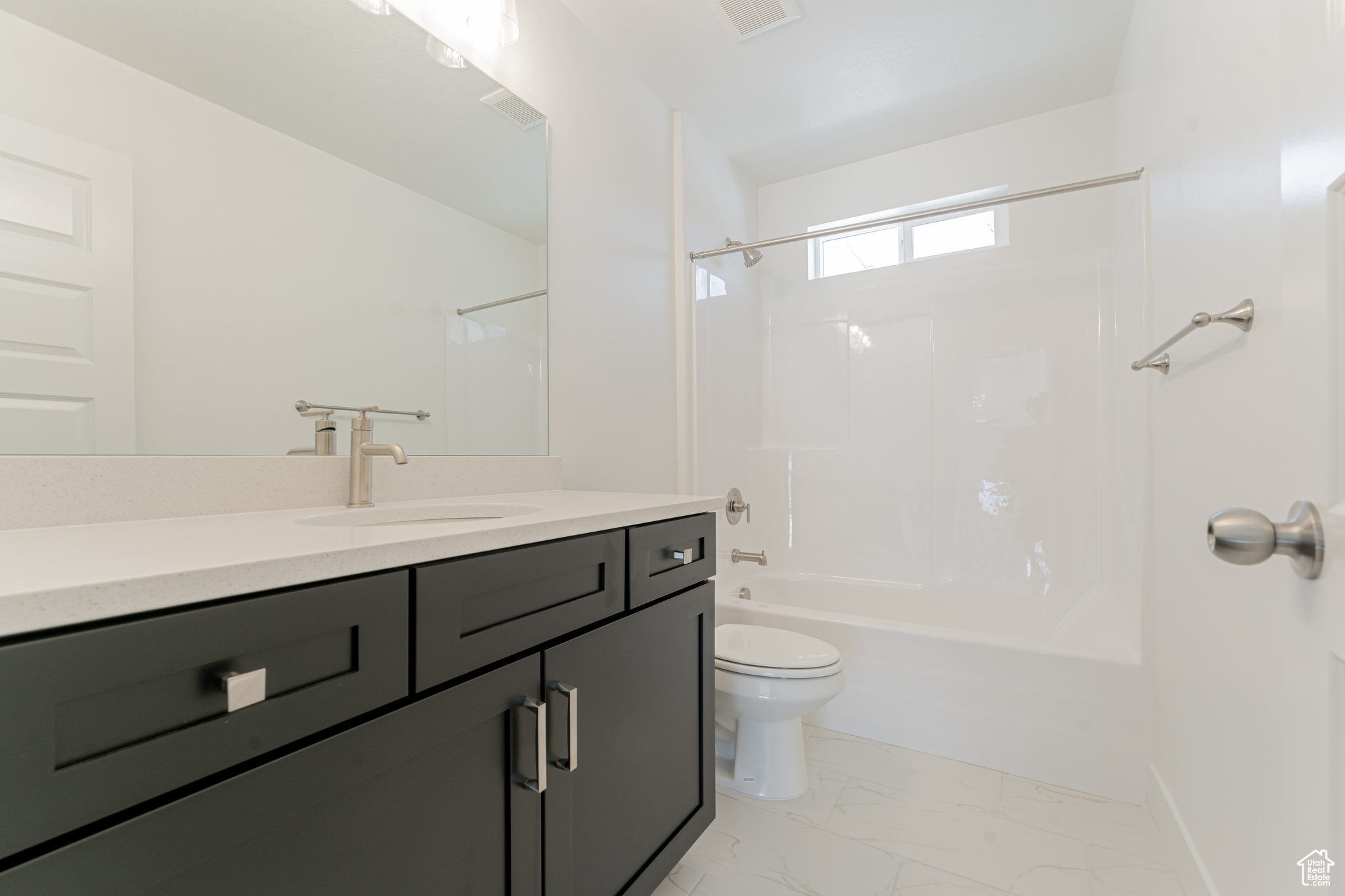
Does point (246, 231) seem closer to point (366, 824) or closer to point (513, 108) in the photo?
point (513, 108)

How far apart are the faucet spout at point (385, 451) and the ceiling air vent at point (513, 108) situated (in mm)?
1018

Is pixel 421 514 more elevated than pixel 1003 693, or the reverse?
pixel 421 514

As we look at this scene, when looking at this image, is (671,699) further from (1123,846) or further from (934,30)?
(934,30)

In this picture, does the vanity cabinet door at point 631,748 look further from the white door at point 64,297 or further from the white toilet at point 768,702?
the white door at point 64,297

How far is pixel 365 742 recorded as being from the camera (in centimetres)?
67

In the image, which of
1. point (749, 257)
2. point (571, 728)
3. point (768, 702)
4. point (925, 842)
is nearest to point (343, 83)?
point (571, 728)

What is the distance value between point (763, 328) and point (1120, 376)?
153cm

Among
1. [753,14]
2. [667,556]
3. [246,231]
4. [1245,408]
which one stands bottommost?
[667,556]

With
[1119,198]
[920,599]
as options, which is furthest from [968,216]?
[920,599]

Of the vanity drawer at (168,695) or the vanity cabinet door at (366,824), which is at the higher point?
the vanity drawer at (168,695)

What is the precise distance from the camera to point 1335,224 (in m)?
0.54

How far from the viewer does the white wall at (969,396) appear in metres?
2.38

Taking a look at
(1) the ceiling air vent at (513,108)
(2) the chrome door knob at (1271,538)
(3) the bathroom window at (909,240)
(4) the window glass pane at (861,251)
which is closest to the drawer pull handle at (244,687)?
(2) the chrome door knob at (1271,538)

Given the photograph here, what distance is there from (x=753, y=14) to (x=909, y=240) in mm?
1348
